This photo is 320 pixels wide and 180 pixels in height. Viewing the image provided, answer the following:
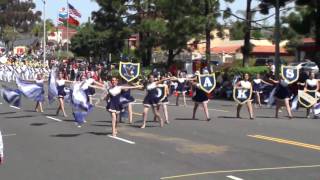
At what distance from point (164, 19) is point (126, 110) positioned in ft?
92.6

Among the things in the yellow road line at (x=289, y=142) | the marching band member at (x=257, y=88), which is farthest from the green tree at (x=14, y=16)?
the yellow road line at (x=289, y=142)

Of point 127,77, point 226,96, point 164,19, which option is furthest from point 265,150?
point 164,19

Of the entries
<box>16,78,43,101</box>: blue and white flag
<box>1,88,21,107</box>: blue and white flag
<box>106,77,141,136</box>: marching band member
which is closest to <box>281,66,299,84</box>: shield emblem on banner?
<box>16,78,43,101</box>: blue and white flag

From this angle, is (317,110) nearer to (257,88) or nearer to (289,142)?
(257,88)

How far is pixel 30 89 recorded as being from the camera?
24.1 metres

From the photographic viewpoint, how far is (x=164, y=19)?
47.7 meters

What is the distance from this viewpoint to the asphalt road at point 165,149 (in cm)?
1098

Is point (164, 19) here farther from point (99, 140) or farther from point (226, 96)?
point (99, 140)

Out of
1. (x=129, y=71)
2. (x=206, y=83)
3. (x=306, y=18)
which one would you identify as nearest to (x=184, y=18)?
(x=306, y=18)

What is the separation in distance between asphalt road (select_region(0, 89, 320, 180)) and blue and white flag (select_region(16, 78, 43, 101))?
2172 mm

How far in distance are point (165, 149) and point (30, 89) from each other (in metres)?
11.2

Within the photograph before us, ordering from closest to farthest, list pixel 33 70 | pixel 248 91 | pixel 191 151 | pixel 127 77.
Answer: pixel 191 151 → pixel 248 91 → pixel 127 77 → pixel 33 70

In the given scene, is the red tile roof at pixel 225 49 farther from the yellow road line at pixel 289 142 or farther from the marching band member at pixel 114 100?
the yellow road line at pixel 289 142

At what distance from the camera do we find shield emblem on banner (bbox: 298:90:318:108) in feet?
75.3
